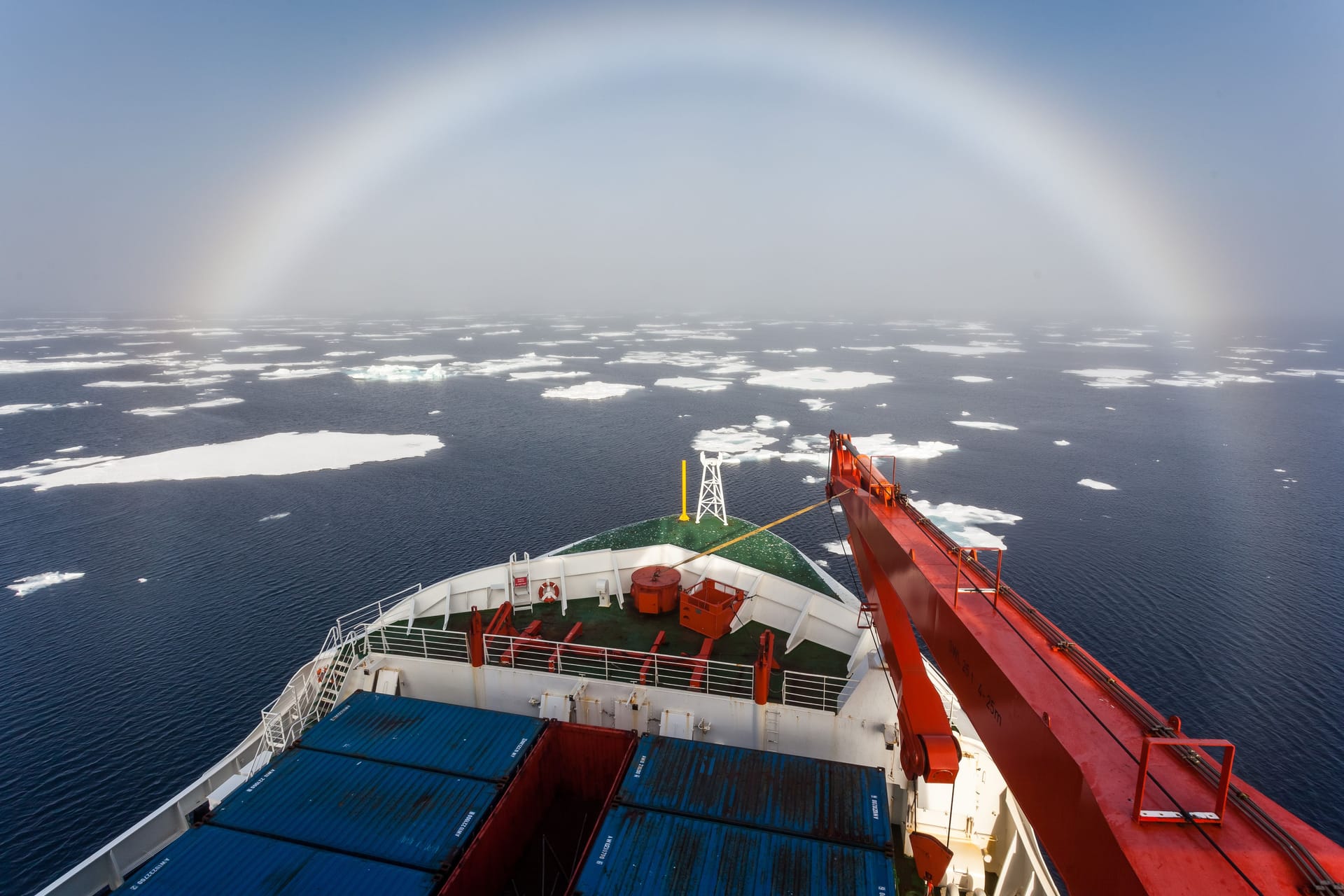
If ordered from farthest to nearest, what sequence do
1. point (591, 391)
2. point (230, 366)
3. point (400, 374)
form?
point (230, 366), point (400, 374), point (591, 391)

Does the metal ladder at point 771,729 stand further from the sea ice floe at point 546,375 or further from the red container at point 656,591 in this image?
the sea ice floe at point 546,375

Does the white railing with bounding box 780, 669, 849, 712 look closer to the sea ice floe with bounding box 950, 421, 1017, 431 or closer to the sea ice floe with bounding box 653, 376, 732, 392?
the sea ice floe with bounding box 950, 421, 1017, 431

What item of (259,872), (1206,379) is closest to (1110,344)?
(1206,379)

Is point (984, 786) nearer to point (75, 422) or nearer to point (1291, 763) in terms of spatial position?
→ point (1291, 763)

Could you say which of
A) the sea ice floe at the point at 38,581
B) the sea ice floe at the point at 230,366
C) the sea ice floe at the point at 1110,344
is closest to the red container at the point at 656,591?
the sea ice floe at the point at 38,581

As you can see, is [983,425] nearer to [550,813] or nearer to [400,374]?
[550,813]
